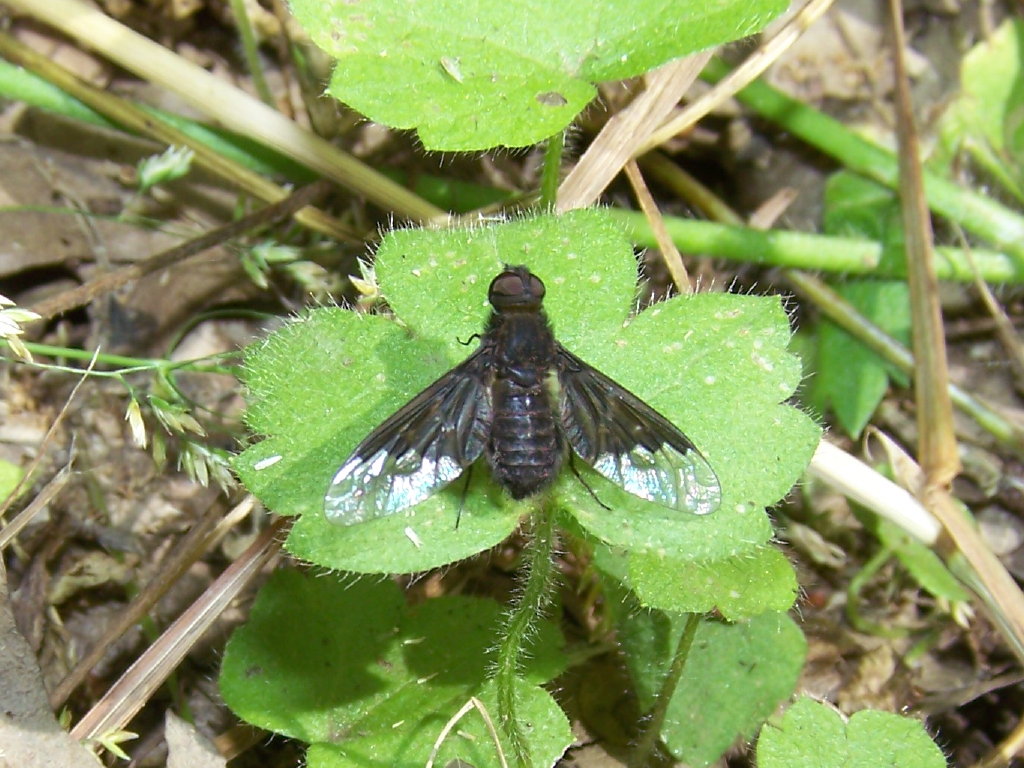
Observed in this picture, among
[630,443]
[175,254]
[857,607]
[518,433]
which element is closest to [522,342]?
[518,433]

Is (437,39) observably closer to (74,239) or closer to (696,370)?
(696,370)

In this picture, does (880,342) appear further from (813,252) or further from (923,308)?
(813,252)

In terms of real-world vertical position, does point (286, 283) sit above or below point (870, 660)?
above

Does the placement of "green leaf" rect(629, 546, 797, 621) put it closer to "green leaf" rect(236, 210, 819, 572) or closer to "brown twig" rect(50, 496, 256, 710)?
"green leaf" rect(236, 210, 819, 572)

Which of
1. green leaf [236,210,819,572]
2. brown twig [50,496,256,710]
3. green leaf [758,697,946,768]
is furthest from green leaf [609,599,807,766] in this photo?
brown twig [50,496,256,710]

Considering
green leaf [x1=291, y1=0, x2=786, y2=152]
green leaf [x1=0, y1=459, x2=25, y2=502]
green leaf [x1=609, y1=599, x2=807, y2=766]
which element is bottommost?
green leaf [x1=609, y1=599, x2=807, y2=766]

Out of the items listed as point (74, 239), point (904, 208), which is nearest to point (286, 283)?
point (74, 239)
